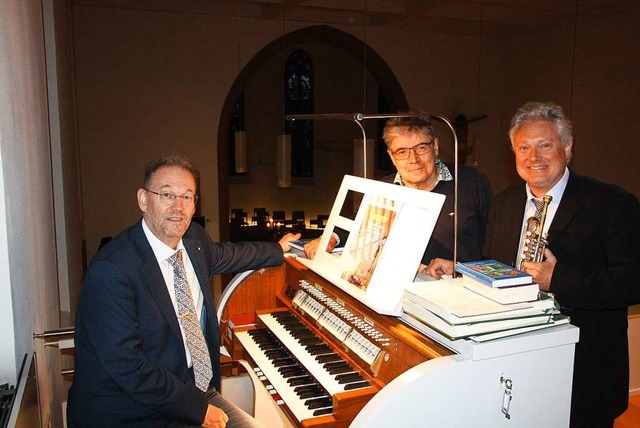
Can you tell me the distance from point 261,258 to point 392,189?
30.7 inches

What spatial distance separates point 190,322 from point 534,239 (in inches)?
47.5

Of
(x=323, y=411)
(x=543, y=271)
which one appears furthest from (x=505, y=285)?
(x=323, y=411)

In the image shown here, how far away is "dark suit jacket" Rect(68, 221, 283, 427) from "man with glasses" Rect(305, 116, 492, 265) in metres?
0.77

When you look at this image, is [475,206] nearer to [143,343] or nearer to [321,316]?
[321,316]

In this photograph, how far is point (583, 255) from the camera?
1911mm

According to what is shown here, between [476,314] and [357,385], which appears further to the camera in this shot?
[357,385]

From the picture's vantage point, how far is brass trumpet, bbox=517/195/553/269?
1.89m

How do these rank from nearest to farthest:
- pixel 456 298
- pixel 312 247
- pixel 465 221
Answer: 1. pixel 456 298
2. pixel 312 247
3. pixel 465 221

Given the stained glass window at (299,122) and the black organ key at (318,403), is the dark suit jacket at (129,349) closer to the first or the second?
the black organ key at (318,403)

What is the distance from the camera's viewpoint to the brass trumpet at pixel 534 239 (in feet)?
6.21

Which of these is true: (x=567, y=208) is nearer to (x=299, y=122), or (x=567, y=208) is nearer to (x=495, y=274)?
(x=495, y=274)

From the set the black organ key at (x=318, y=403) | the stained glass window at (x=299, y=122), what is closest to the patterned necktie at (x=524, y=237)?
the black organ key at (x=318, y=403)

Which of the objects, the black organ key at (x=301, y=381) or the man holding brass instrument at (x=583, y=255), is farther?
the black organ key at (x=301, y=381)

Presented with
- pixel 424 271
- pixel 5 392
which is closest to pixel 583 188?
pixel 424 271
